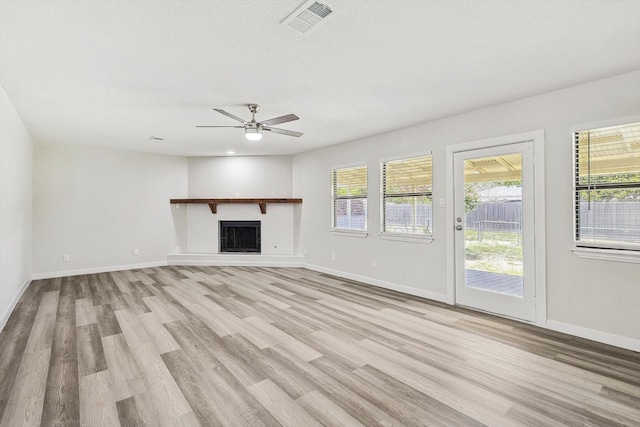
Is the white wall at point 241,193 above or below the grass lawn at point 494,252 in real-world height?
above

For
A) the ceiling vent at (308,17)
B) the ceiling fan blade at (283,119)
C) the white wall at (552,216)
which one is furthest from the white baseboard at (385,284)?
the ceiling vent at (308,17)

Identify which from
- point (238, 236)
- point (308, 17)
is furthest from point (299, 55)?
point (238, 236)

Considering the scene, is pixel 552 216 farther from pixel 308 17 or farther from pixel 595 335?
pixel 308 17

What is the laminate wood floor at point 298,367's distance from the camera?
6.29 ft

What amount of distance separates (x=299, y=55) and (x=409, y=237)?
9.97ft

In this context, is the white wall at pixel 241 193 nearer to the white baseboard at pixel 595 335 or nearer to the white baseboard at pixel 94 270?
the white baseboard at pixel 94 270

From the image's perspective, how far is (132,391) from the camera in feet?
7.02

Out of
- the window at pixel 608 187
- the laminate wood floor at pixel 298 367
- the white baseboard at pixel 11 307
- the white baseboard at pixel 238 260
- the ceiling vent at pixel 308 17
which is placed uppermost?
the ceiling vent at pixel 308 17

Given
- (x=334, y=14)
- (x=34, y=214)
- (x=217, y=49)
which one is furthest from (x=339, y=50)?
(x=34, y=214)

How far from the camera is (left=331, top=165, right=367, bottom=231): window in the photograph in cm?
545

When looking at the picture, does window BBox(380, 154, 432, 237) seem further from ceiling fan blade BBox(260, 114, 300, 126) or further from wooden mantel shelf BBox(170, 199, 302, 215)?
wooden mantel shelf BBox(170, 199, 302, 215)

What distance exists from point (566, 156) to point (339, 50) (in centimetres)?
251

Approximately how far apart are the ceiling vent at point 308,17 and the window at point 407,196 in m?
2.82

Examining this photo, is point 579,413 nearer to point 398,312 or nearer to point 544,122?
point 398,312
